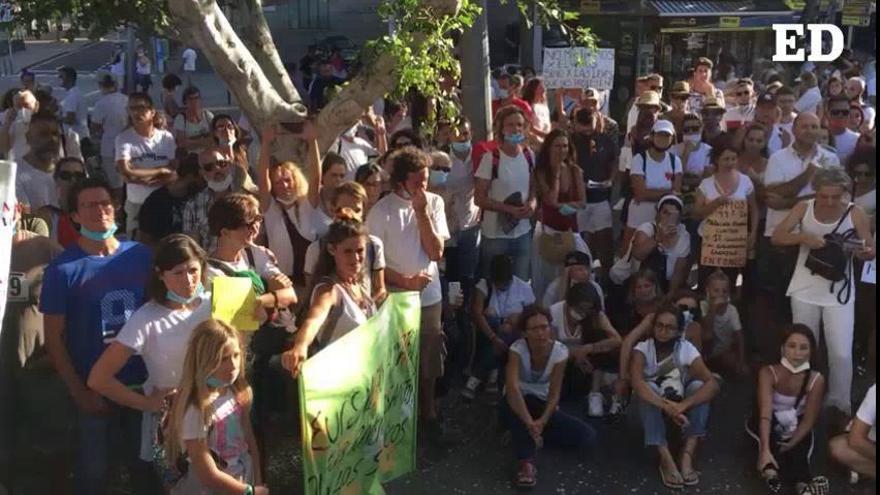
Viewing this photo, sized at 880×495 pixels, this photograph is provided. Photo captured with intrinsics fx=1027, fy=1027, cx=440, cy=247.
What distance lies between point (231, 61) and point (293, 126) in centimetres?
50

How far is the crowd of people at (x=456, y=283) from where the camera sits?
4.09m

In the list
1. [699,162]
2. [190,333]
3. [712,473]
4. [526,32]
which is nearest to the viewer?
[190,333]

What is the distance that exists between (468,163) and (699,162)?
1.90 metres

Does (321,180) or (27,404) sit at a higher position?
(321,180)

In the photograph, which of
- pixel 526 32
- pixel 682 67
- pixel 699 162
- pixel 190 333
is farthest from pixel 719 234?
pixel 526 32

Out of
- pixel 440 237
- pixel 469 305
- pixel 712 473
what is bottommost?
pixel 712 473

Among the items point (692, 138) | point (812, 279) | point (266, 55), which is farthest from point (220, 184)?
point (692, 138)

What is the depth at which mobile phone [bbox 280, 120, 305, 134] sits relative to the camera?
5864 mm

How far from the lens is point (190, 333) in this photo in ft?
13.1

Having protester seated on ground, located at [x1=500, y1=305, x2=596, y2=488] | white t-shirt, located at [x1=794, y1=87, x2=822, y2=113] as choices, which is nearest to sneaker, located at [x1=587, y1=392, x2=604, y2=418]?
protester seated on ground, located at [x1=500, y1=305, x2=596, y2=488]

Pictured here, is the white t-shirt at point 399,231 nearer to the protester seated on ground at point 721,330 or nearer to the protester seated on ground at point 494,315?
the protester seated on ground at point 494,315

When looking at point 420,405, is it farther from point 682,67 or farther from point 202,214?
point 682,67

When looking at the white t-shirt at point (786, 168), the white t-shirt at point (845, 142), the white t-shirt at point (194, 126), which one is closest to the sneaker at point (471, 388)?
the white t-shirt at point (786, 168)

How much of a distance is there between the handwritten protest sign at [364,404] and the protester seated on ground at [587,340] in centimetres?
146
